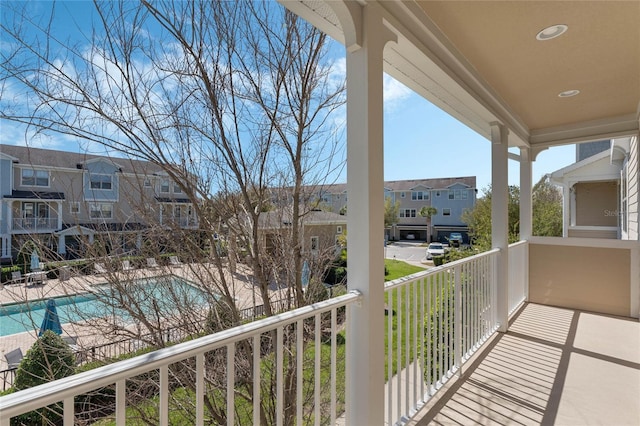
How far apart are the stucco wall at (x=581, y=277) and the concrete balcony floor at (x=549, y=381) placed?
1.76ft

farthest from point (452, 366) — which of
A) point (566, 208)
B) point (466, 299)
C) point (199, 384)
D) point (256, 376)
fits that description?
point (566, 208)

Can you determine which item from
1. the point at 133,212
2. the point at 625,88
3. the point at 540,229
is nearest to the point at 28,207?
the point at 133,212

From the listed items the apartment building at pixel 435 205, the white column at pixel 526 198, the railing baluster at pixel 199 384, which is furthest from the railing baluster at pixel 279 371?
the apartment building at pixel 435 205

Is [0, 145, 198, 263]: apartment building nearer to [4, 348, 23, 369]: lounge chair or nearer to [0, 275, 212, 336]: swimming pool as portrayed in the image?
[0, 275, 212, 336]: swimming pool

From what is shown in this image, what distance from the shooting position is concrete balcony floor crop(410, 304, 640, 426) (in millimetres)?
2441

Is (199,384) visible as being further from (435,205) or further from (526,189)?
(435,205)

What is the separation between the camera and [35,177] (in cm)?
203

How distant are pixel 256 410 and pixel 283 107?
2.34 m

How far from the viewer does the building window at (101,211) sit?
2.34 m

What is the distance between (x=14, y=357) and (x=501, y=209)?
483 cm

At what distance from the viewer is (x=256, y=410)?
51.7 inches

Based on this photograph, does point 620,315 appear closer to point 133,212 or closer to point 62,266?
point 133,212

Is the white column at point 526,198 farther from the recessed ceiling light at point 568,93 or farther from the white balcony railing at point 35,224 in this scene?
the white balcony railing at point 35,224

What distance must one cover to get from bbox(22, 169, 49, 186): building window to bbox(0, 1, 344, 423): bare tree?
0.93 feet
